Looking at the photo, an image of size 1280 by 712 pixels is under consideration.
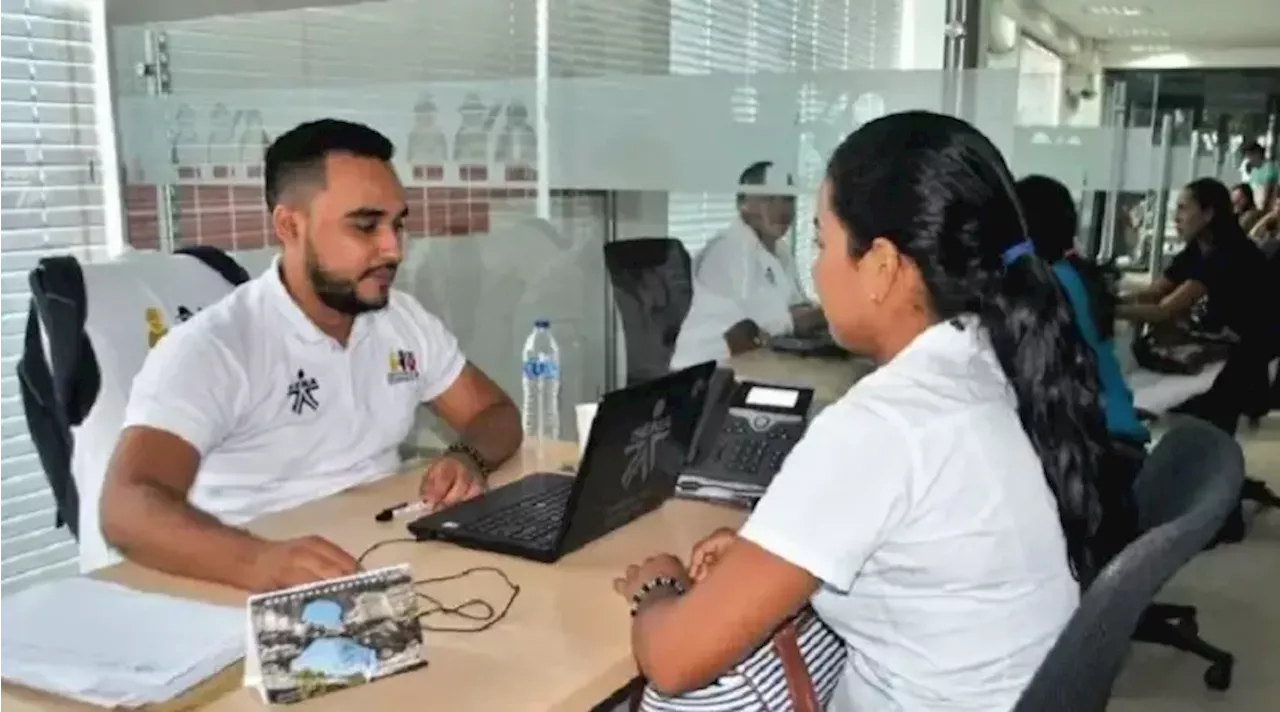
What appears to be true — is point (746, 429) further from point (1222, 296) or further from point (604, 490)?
point (1222, 296)

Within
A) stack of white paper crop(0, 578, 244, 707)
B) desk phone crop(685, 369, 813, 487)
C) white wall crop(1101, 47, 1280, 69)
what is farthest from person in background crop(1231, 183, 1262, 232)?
stack of white paper crop(0, 578, 244, 707)

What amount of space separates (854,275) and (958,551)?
0.29 meters

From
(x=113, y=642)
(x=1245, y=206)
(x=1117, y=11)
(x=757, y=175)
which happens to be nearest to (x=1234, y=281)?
(x=1245, y=206)

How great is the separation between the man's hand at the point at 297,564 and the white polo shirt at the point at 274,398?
0.37 m

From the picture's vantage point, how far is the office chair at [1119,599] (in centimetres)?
97

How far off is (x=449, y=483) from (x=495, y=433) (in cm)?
28

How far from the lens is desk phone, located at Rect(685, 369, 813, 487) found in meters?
1.82

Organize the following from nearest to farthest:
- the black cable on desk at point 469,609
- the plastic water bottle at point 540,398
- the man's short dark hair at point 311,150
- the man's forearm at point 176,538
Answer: the black cable on desk at point 469,609, the man's forearm at point 176,538, the man's short dark hair at point 311,150, the plastic water bottle at point 540,398

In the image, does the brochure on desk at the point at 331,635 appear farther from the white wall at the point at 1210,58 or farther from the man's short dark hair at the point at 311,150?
the white wall at the point at 1210,58

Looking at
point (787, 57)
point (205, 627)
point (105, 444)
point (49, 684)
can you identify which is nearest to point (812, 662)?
point (205, 627)

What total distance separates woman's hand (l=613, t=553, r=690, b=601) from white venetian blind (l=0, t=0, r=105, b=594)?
2064 millimetres

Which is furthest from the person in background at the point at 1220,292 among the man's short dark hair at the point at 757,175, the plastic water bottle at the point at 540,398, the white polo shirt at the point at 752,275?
the plastic water bottle at the point at 540,398

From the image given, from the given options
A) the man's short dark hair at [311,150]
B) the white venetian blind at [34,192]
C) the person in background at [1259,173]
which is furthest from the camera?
the person in background at [1259,173]

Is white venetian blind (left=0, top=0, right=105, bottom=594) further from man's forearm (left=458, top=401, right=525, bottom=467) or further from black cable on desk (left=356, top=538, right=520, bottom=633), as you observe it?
black cable on desk (left=356, top=538, right=520, bottom=633)
